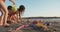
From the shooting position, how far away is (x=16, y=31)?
5.18m

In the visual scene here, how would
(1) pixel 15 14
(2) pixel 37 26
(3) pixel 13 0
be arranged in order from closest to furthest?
(2) pixel 37 26
(3) pixel 13 0
(1) pixel 15 14

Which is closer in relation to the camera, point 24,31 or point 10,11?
point 24,31

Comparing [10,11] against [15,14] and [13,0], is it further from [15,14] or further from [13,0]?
[13,0]

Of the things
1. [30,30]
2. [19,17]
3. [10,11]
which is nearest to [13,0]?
[10,11]

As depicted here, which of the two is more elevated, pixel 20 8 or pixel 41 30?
pixel 20 8

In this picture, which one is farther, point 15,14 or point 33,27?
Answer: point 15,14

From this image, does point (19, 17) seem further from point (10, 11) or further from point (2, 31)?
point (2, 31)

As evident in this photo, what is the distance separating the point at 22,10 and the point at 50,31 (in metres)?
5.27

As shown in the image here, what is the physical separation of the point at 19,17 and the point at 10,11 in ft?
4.49

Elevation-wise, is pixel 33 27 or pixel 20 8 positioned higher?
pixel 20 8

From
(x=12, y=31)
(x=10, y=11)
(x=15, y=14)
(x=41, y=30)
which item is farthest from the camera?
(x=15, y=14)

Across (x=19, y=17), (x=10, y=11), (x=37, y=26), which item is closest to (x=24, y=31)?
(x=37, y=26)

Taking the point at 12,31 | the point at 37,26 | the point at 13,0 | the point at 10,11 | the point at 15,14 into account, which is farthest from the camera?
the point at 15,14

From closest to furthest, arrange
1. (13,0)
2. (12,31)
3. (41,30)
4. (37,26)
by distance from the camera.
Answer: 1. (12,31)
2. (41,30)
3. (37,26)
4. (13,0)
